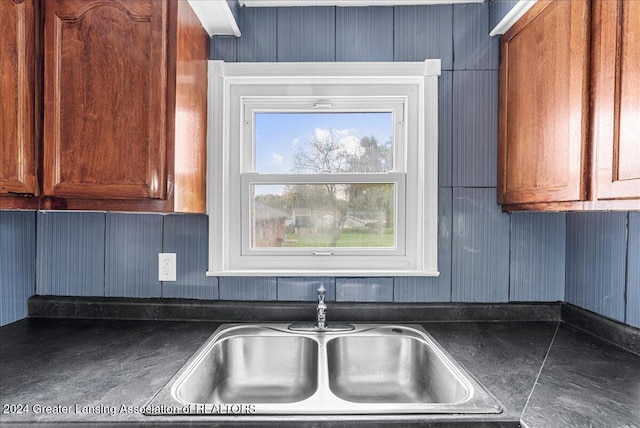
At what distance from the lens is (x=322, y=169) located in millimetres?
1570

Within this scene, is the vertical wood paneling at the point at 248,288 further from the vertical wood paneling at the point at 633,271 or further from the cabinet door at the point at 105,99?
the vertical wood paneling at the point at 633,271

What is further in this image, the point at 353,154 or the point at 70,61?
the point at 353,154

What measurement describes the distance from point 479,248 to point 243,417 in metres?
1.15

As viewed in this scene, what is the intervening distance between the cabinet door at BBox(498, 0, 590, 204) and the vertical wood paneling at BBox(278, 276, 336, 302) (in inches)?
31.7

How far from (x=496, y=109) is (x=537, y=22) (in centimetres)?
36

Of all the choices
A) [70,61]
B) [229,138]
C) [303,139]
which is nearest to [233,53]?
[229,138]

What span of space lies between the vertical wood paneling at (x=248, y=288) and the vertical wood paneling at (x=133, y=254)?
28 cm

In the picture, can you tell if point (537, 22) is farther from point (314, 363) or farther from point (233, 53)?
point (314, 363)

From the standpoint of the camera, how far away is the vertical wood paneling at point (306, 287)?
1.51 metres

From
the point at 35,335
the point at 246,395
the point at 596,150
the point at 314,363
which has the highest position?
the point at 596,150

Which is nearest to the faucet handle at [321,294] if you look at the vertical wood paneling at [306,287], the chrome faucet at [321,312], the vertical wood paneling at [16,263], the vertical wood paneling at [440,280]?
the chrome faucet at [321,312]

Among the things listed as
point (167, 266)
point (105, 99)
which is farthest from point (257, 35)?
point (167, 266)

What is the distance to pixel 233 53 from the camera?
4.99 ft

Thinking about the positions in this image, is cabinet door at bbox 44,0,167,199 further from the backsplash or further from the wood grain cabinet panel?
the backsplash
